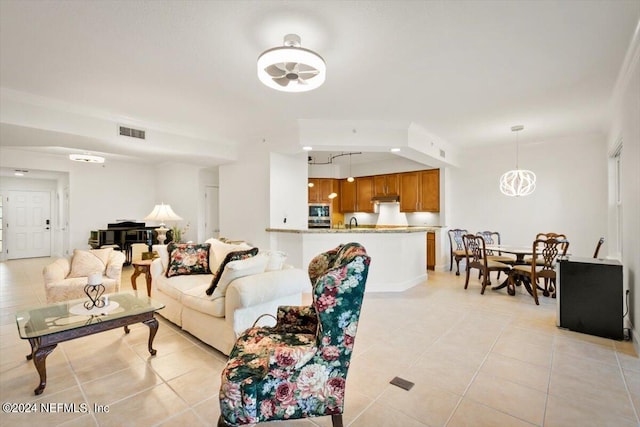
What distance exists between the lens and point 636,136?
2.85m

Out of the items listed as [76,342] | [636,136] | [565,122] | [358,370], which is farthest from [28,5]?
[565,122]

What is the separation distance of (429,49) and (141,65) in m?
2.71

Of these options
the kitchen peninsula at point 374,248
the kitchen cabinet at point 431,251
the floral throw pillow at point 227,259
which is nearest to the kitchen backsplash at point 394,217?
the kitchen cabinet at point 431,251

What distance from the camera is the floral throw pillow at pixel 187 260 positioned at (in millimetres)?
3727

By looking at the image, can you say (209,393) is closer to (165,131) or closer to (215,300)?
(215,300)

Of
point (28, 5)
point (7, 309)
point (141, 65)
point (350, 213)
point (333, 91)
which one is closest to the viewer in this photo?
point (28, 5)

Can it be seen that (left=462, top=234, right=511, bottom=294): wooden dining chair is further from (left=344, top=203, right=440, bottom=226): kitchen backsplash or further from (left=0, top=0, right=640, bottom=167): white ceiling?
(left=344, top=203, right=440, bottom=226): kitchen backsplash

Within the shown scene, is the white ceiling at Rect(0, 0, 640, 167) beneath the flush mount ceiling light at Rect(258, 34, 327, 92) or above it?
above

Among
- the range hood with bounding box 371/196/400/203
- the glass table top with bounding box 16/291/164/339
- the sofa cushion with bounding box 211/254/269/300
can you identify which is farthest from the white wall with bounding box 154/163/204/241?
the sofa cushion with bounding box 211/254/269/300

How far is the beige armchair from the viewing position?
3.68 meters

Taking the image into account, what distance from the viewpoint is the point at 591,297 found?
3133mm

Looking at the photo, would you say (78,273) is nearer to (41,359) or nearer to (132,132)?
(132,132)

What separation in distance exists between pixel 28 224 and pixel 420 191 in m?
10.9

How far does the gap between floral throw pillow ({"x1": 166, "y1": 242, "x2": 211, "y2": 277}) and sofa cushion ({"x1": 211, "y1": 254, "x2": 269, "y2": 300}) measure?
1.16 meters
